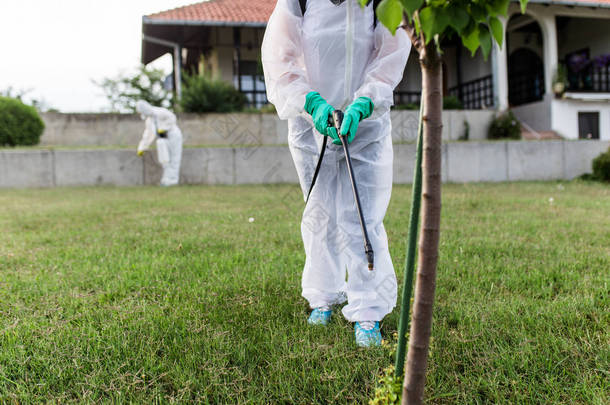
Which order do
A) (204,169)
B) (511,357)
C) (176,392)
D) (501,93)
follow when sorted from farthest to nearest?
(501,93) → (204,169) → (511,357) → (176,392)

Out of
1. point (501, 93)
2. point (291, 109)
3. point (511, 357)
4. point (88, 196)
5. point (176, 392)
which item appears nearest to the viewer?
point (176, 392)

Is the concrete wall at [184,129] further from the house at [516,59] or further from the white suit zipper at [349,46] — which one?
the white suit zipper at [349,46]

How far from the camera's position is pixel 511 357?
1.66 metres

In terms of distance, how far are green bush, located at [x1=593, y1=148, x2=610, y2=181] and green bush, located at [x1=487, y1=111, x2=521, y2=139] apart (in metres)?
3.09

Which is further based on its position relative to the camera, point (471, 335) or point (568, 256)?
point (568, 256)

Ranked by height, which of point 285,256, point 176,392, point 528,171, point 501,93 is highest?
point 501,93

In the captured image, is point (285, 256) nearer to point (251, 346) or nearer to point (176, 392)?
point (251, 346)

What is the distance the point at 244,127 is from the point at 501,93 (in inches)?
298

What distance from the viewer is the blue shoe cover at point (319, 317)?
2055 mm

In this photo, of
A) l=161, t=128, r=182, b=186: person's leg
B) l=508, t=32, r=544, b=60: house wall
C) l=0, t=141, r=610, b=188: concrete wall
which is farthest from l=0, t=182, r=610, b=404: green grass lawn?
l=508, t=32, r=544, b=60: house wall

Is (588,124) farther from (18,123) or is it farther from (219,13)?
(18,123)

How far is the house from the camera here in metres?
13.0

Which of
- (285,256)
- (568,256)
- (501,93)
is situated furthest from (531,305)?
(501,93)

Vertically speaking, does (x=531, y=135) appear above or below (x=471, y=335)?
above
